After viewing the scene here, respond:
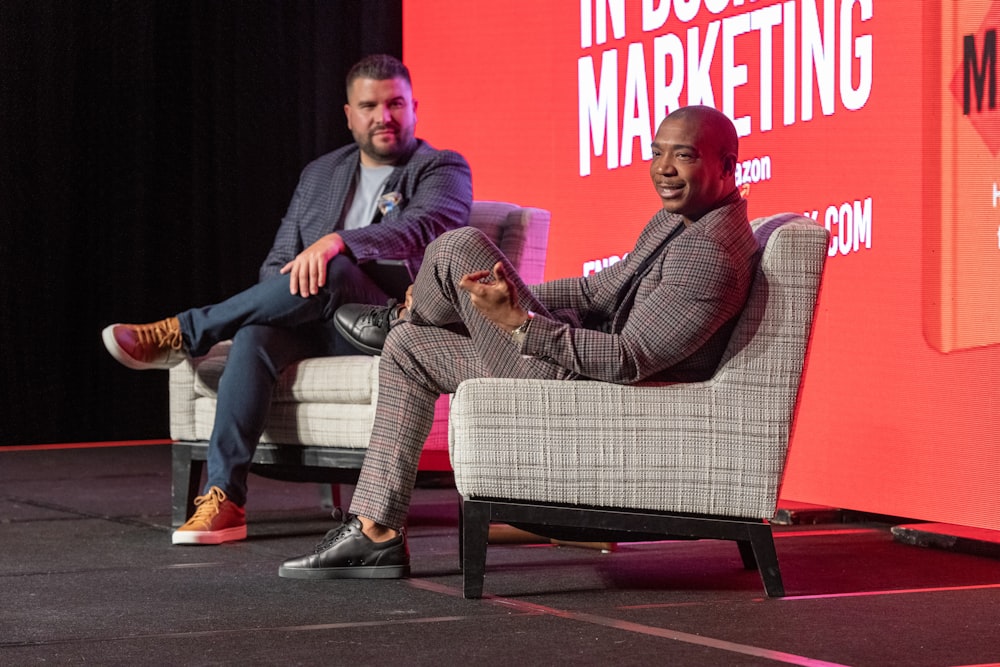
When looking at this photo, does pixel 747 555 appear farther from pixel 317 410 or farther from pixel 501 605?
pixel 317 410

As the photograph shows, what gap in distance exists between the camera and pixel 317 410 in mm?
3359

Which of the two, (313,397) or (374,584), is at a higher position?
(313,397)

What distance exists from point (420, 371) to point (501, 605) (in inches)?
20.1

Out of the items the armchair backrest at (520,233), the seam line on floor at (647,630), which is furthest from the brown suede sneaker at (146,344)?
the seam line on floor at (647,630)

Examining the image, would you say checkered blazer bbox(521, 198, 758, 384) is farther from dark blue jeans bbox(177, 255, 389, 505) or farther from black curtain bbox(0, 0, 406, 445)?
black curtain bbox(0, 0, 406, 445)

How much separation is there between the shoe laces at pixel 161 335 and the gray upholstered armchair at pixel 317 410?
0.20m

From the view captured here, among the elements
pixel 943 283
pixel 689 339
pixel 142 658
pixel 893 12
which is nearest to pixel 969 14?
pixel 893 12

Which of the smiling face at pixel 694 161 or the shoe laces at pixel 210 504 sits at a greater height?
the smiling face at pixel 694 161

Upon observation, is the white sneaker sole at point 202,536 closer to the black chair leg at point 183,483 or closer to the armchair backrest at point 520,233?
the black chair leg at point 183,483

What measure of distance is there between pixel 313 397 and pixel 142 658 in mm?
1514

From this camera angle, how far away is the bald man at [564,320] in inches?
91.4

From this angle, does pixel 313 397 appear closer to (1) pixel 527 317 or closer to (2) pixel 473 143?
(1) pixel 527 317

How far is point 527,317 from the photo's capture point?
230 cm

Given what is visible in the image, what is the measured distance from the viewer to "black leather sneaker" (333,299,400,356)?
3066 millimetres
